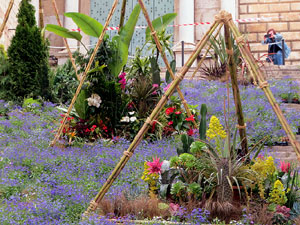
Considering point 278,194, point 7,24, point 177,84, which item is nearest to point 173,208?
point 278,194

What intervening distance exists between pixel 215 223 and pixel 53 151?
2.82 m

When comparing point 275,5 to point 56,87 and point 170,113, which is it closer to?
point 56,87

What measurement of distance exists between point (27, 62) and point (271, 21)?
35.0 ft

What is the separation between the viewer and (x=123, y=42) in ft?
24.6

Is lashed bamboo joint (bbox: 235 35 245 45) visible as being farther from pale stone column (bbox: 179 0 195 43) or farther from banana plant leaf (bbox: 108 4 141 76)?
pale stone column (bbox: 179 0 195 43)

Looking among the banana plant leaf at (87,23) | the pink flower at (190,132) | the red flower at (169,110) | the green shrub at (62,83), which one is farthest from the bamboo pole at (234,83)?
the green shrub at (62,83)

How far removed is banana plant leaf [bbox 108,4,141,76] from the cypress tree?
234 cm

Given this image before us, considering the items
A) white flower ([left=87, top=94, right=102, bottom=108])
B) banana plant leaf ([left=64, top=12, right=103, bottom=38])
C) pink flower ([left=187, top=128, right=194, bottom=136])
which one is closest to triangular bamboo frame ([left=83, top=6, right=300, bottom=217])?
pink flower ([left=187, top=128, right=194, bottom=136])

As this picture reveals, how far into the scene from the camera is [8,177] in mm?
4934

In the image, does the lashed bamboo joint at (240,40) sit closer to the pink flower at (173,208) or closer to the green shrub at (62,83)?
the pink flower at (173,208)

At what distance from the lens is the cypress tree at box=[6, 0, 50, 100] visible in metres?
9.32

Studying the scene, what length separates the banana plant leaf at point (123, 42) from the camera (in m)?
7.39

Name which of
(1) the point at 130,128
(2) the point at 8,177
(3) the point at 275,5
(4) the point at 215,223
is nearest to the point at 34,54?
(1) the point at 130,128

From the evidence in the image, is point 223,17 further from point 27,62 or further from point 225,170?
point 27,62
